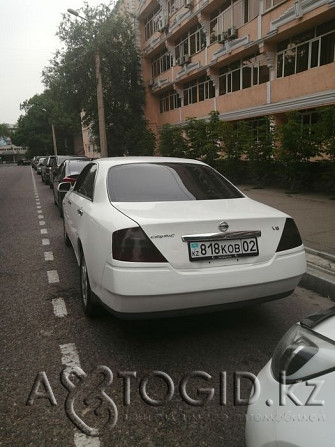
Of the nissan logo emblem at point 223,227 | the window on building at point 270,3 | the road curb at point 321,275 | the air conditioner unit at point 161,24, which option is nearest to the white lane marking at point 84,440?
the nissan logo emblem at point 223,227

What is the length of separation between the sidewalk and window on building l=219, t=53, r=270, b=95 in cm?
830

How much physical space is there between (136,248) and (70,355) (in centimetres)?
108

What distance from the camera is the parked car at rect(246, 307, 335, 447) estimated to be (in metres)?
1.26

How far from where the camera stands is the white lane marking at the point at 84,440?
215cm

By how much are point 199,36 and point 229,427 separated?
84.6 feet

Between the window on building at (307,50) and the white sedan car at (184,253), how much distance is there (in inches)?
564

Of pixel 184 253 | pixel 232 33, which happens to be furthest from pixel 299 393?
pixel 232 33

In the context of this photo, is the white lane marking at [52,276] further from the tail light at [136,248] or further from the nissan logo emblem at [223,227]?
the nissan logo emblem at [223,227]

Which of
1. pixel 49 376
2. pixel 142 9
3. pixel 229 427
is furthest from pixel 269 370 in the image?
pixel 142 9

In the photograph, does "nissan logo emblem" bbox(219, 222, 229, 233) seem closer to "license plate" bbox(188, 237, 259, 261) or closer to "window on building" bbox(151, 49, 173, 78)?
"license plate" bbox(188, 237, 259, 261)

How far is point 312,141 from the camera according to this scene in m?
11.5

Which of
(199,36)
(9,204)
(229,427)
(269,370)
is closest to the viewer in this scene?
(269,370)

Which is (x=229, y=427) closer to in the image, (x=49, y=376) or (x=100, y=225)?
(x=49, y=376)

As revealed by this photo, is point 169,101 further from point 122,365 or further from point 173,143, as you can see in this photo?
point 122,365
